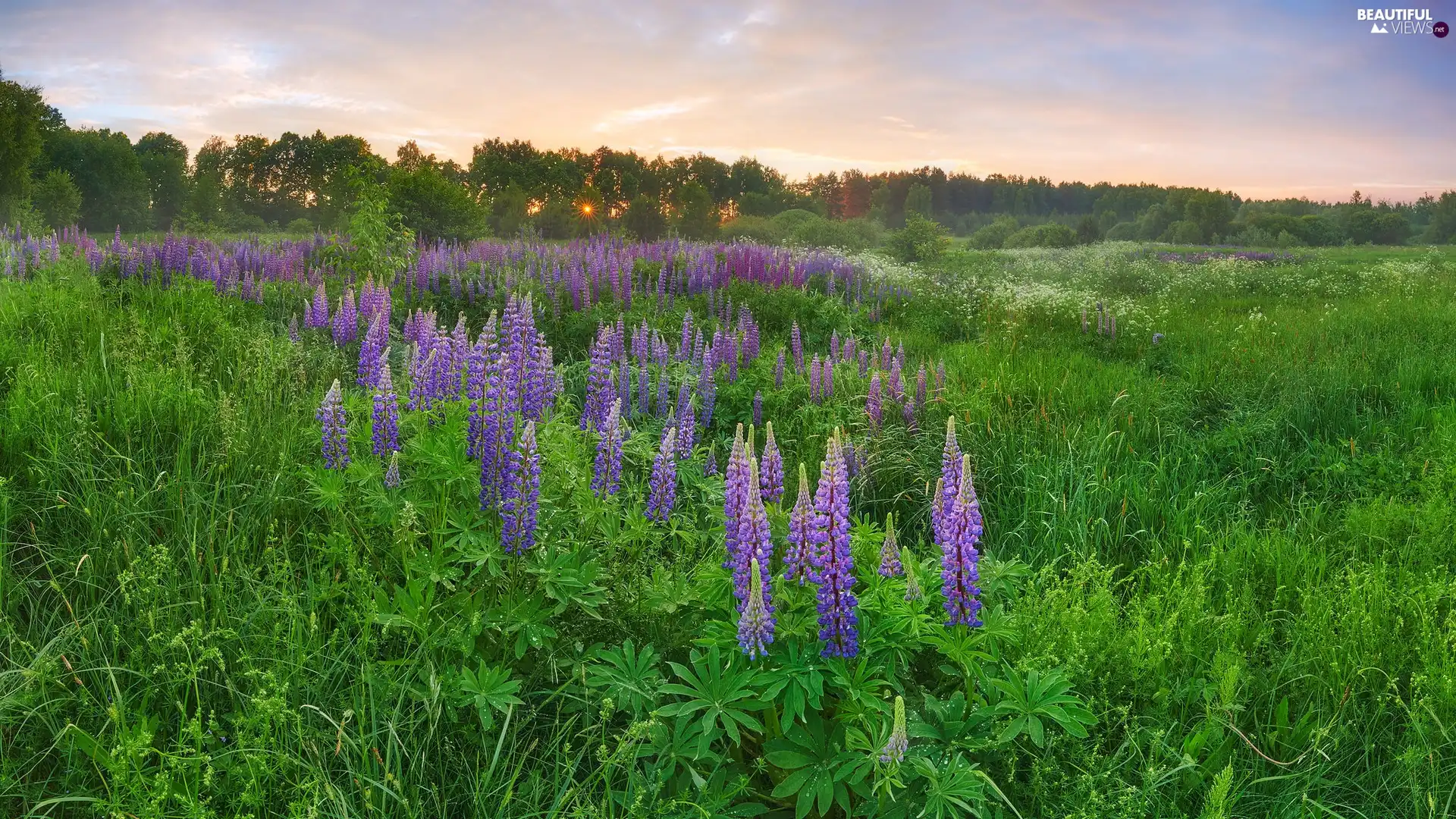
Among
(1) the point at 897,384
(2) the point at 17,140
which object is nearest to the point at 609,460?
(1) the point at 897,384

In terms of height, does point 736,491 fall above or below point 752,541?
above

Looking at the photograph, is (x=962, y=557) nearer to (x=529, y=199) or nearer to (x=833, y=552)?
(x=833, y=552)

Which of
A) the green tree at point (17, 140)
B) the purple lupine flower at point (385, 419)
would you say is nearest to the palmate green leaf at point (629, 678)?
the purple lupine flower at point (385, 419)

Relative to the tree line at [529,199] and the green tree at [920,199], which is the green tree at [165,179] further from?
the green tree at [920,199]

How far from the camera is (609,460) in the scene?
329 cm

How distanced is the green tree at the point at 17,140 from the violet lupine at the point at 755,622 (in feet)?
92.6

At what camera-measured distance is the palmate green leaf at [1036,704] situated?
2266 mm

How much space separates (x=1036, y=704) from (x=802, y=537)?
80 cm

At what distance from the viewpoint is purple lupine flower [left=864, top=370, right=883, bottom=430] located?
18.9ft

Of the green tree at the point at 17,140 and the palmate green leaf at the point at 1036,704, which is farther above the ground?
the green tree at the point at 17,140

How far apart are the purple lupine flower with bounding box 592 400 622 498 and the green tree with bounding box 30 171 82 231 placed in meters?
30.2

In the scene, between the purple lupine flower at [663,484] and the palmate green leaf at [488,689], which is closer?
the palmate green leaf at [488,689]

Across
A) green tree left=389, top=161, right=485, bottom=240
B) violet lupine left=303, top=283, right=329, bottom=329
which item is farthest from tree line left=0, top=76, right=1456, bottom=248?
violet lupine left=303, top=283, right=329, bottom=329

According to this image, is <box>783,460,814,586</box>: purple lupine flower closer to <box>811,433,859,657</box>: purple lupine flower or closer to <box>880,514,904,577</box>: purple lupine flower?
<box>811,433,859,657</box>: purple lupine flower
